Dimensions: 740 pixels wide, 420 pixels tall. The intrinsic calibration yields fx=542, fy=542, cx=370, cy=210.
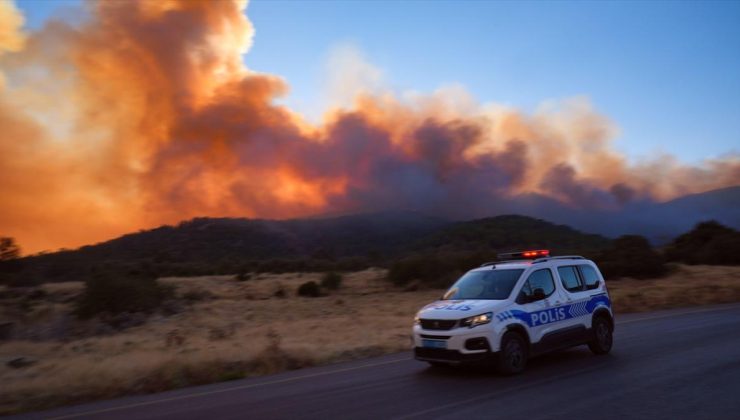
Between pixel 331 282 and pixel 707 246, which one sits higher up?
pixel 331 282

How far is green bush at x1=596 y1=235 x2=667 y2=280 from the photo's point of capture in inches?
1639

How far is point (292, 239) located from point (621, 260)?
7928cm

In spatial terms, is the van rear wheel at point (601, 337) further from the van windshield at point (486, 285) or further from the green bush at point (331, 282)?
the green bush at point (331, 282)

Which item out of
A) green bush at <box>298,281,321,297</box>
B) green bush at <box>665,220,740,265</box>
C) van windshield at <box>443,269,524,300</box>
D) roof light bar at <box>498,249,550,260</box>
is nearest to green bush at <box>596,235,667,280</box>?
green bush at <box>665,220,740,265</box>

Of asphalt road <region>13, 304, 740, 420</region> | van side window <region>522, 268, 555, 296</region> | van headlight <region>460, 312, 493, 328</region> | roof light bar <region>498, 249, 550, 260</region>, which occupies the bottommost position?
asphalt road <region>13, 304, 740, 420</region>

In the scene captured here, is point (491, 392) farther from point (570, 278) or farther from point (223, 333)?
point (223, 333)

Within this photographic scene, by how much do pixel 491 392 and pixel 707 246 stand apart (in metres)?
53.0

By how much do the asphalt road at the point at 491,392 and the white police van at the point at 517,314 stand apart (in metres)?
0.42

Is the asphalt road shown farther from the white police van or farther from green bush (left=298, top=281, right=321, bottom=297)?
green bush (left=298, top=281, right=321, bottom=297)

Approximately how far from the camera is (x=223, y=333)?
78.0 feet

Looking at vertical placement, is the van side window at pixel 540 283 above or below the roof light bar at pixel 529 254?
below

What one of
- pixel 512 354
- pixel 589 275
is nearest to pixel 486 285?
pixel 512 354

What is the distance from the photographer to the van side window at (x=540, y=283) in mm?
9930

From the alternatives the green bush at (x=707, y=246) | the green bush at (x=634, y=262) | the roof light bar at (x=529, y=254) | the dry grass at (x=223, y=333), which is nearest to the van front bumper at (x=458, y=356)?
the roof light bar at (x=529, y=254)
